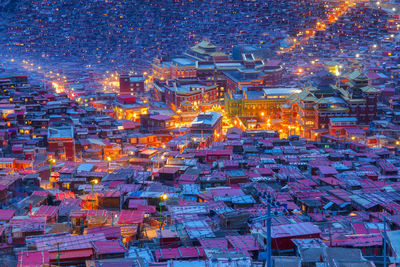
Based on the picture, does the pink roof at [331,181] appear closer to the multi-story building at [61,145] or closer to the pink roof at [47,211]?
the pink roof at [47,211]

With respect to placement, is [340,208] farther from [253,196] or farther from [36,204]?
[36,204]

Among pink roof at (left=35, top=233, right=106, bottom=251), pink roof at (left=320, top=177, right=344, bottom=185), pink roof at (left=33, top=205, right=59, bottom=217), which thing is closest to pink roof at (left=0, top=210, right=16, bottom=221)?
pink roof at (left=33, top=205, right=59, bottom=217)

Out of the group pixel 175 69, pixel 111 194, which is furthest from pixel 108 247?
pixel 175 69

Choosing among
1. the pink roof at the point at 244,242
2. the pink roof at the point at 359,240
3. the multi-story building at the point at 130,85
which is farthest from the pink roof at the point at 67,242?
the multi-story building at the point at 130,85

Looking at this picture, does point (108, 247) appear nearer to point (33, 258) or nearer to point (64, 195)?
point (33, 258)

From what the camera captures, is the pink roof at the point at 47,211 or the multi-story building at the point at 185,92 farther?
the multi-story building at the point at 185,92

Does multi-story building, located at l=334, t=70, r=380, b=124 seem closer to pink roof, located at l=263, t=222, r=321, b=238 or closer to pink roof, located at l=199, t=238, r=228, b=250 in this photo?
pink roof, located at l=263, t=222, r=321, b=238
